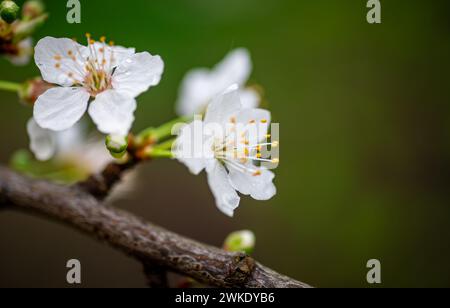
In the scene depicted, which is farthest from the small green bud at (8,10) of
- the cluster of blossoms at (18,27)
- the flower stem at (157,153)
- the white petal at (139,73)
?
the flower stem at (157,153)

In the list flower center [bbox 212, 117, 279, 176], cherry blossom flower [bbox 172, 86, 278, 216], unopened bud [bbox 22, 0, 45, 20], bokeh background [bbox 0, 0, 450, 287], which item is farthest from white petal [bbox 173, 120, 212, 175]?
bokeh background [bbox 0, 0, 450, 287]

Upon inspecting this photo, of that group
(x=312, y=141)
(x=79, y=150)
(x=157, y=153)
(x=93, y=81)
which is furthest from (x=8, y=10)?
(x=312, y=141)

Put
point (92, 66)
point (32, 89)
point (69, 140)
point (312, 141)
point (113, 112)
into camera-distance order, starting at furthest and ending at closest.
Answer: point (312, 141) < point (69, 140) < point (32, 89) < point (92, 66) < point (113, 112)

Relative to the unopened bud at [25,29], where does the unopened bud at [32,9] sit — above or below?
above

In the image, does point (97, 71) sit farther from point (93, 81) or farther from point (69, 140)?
point (69, 140)

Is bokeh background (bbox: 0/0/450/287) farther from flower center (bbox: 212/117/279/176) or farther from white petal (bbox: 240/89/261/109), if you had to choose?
flower center (bbox: 212/117/279/176)

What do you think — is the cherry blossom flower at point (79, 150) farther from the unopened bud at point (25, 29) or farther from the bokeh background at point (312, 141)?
the bokeh background at point (312, 141)
